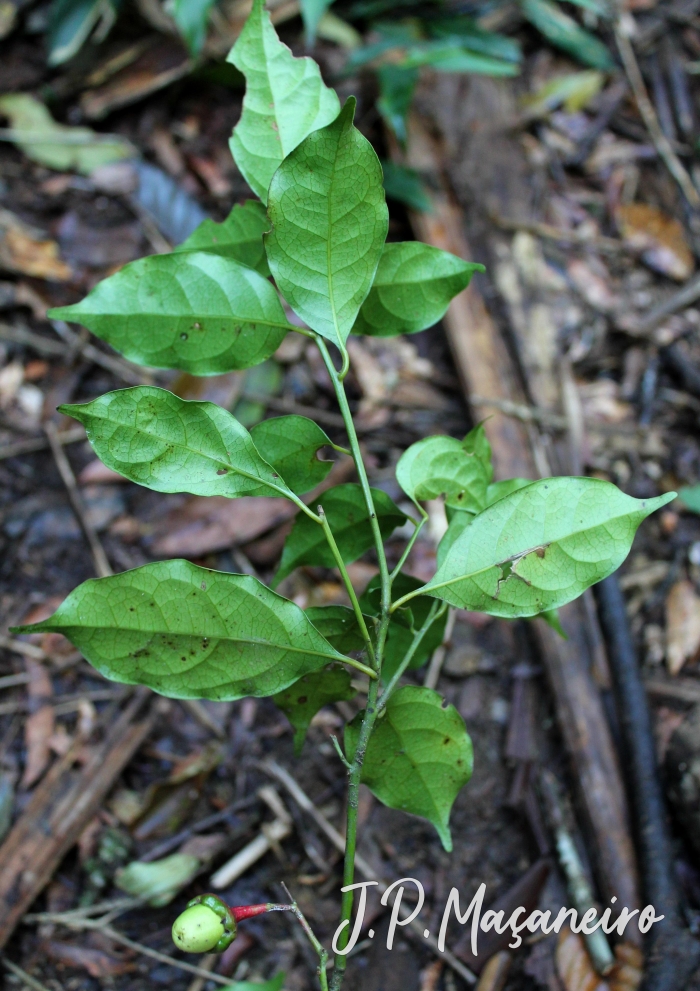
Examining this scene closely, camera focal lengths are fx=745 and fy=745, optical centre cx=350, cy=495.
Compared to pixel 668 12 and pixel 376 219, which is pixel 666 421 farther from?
pixel 668 12

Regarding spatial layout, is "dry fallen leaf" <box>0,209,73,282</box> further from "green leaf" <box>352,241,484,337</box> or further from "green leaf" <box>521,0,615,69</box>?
"green leaf" <box>521,0,615,69</box>

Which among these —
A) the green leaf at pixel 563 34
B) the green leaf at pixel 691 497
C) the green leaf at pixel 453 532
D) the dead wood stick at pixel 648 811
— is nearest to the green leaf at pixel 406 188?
the green leaf at pixel 563 34

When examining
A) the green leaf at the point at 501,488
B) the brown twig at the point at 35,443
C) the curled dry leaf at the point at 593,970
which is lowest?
the curled dry leaf at the point at 593,970

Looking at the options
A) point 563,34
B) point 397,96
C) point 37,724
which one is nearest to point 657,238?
point 563,34

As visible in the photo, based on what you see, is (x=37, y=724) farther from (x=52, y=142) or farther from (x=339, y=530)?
(x=52, y=142)

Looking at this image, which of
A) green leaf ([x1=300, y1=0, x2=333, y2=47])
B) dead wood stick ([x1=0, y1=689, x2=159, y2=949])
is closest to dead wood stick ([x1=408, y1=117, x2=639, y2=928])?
green leaf ([x1=300, y1=0, x2=333, y2=47])

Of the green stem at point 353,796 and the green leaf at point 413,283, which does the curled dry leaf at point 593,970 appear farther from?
the green leaf at point 413,283

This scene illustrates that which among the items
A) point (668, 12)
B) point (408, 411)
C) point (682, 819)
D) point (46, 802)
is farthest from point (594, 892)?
point (668, 12)
